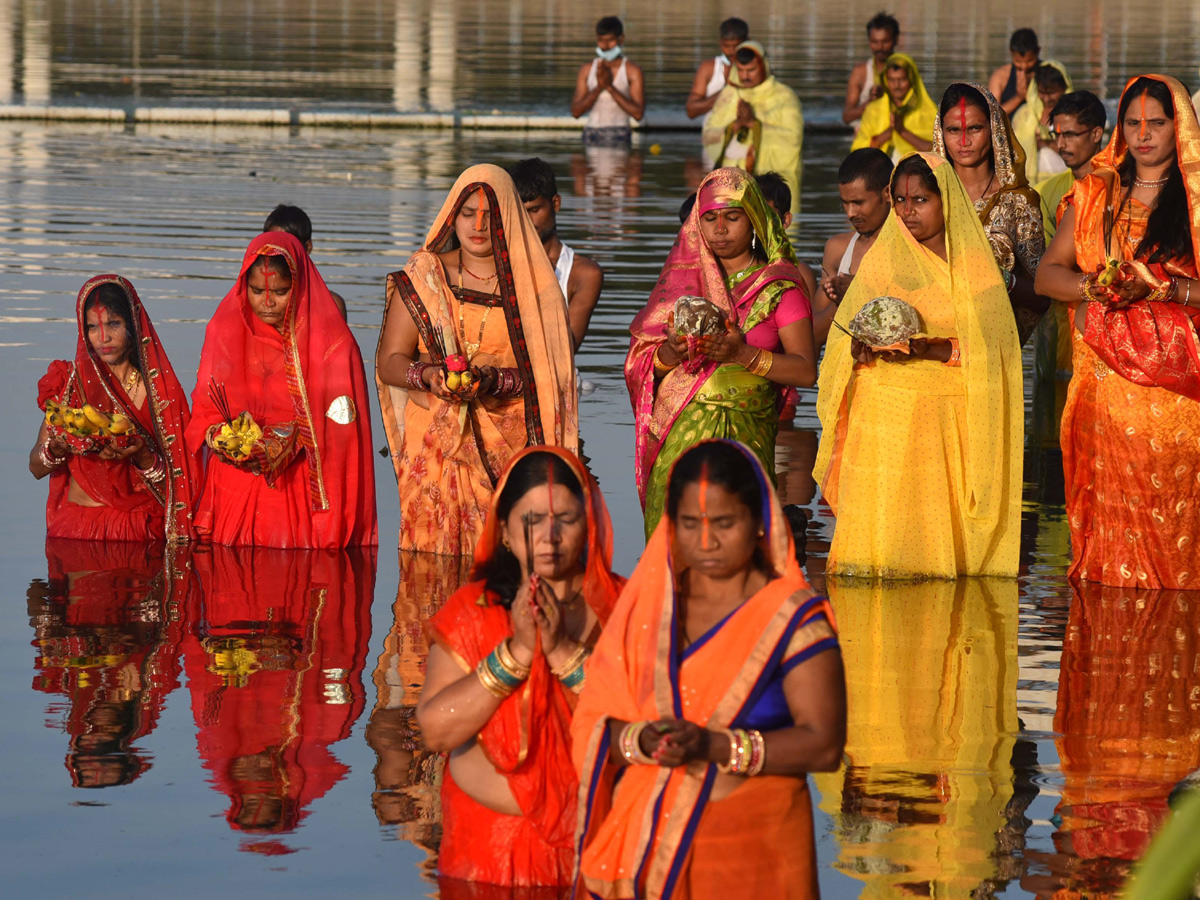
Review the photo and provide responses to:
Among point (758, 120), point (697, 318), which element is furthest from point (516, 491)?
point (758, 120)

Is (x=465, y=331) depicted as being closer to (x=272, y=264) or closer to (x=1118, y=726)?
(x=272, y=264)

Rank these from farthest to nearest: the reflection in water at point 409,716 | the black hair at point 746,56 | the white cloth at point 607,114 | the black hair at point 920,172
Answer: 1. the white cloth at point 607,114
2. the black hair at point 746,56
3. the black hair at point 920,172
4. the reflection in water at point 409,716

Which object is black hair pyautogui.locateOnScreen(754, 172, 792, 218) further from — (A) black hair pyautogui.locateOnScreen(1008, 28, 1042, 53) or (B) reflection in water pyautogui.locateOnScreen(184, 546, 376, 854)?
(A) black hair pyautogui.locateOnScreen(1008, 28, 1042, 53)

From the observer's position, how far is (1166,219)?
261 inches

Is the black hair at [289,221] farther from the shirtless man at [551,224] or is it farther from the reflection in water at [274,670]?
the reflection in water at [274,670]

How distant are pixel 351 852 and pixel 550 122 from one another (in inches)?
823

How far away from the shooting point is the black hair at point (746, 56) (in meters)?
16.3

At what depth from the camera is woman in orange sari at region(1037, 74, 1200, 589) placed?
659 cm

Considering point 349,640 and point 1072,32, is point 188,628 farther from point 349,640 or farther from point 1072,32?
point 1072,32

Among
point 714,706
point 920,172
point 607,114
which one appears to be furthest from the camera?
point 607,114

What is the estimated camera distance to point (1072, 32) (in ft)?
132

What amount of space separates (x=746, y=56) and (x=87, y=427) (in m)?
10.3

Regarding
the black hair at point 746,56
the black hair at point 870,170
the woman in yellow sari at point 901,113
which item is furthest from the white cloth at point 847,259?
the black hair at point 746,56

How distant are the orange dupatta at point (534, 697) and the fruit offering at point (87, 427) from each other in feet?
12.2
